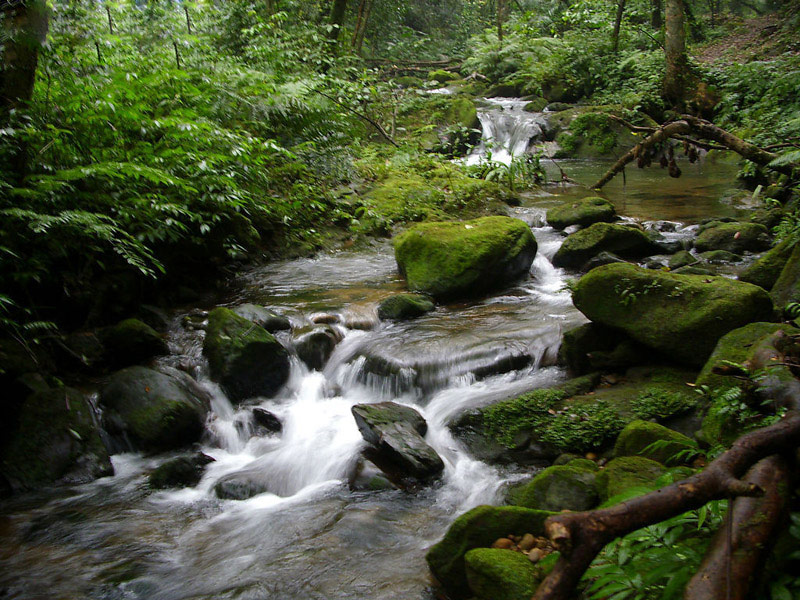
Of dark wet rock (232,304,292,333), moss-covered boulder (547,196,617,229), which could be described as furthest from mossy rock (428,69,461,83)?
dark wet rock (232,304,292,333)

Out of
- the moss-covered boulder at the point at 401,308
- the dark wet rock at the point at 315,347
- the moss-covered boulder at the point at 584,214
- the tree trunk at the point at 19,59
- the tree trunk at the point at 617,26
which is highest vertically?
the tree trunk at the point at 617,26

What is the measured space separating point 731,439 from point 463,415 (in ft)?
8.41

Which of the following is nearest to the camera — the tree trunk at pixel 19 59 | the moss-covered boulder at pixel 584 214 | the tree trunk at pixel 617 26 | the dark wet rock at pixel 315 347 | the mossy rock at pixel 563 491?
the mossy rock at pixel 563 491

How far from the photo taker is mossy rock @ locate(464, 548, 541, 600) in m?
2.73

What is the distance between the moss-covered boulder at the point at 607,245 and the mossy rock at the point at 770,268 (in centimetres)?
267

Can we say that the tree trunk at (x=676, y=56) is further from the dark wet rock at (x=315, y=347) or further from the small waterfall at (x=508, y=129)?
the dark wet rock at (x=315, y=347)

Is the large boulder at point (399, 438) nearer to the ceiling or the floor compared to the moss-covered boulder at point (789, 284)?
nearer to the floor

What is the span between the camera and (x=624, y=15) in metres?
23.1

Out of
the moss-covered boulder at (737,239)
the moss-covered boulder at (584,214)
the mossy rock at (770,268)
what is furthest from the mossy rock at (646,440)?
the moss-covered boulder at (584,214)

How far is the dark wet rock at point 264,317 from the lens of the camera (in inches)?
264

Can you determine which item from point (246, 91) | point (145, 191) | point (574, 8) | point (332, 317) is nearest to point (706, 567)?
point (332, 317)

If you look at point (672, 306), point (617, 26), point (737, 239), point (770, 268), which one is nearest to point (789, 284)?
point (770, 268)

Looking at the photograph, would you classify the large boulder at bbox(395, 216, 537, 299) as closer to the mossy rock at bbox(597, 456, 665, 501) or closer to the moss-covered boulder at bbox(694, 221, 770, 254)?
the moss-covered boulder at bbox(694, 221, 770, 254)

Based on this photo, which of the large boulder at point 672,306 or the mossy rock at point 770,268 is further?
the mossy rock at point 770,268
